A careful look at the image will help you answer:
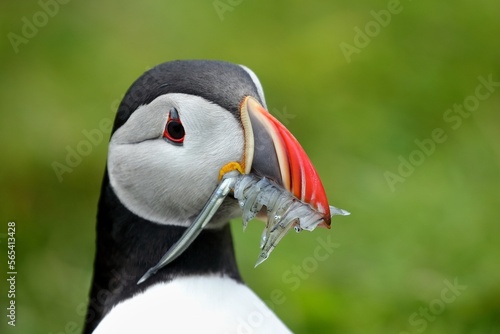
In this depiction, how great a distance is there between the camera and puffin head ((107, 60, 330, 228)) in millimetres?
2963

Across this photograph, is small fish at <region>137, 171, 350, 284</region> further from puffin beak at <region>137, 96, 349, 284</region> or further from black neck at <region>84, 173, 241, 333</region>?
black neck at <region>84, 173, 241, 333</region>

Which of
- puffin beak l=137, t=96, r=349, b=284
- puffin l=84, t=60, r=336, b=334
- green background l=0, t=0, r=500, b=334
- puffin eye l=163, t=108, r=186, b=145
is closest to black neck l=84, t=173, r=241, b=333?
puffin l=84, t=60, r=336, b=334

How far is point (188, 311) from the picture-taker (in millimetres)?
3203

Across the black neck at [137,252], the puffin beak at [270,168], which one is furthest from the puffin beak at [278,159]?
the black neck at [137,252]

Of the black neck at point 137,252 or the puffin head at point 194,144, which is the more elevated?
the puffin head at point 194,144

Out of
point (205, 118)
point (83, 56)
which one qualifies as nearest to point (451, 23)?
point (83, 56)

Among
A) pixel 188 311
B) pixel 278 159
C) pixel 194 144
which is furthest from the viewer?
pixel 188 311

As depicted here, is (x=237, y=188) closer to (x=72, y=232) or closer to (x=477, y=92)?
(x=72, y=232)

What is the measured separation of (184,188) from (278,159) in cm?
39

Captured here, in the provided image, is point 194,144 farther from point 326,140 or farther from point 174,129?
point 326,140

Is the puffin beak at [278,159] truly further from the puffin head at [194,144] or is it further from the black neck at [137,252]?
the black neck at [137,252]

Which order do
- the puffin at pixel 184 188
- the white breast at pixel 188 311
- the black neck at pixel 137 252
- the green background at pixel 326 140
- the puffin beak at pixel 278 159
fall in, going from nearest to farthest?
the puffin beak at pixel 278 159
the puffin at pixel 184 188
the white breast at pixel 188 311
the black neck at pixel 137 252
the green background at pixel 326 140

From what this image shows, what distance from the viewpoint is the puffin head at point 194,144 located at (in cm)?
296

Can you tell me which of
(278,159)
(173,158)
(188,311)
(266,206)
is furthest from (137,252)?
(278,159)
